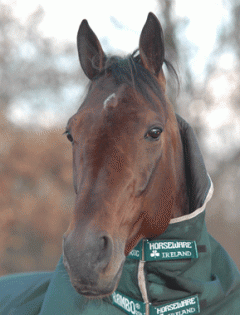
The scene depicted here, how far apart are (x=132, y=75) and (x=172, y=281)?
837mm

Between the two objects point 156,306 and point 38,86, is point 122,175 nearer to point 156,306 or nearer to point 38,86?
point 156,306

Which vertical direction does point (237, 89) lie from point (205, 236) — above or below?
above

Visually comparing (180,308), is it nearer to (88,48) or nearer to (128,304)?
(128,304)

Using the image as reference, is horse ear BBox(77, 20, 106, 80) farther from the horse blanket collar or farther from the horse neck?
the horse blanket collar

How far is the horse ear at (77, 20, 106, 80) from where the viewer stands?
1393 mm

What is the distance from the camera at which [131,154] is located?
1019mm

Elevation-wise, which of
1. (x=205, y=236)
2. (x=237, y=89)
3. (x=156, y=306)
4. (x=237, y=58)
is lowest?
(x=156, y=306)

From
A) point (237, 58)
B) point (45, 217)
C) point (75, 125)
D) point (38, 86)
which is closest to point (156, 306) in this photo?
point (75, 125)

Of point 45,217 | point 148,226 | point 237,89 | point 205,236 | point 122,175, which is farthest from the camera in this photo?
point 45,217

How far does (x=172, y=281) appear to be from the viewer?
117 centimetres

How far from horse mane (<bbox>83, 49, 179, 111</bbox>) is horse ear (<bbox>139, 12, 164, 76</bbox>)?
0.04 metres

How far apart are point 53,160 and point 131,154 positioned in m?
5.91

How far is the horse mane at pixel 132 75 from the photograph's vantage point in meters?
1.17

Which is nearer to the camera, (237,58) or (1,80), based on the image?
(237,58)
